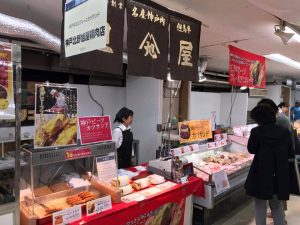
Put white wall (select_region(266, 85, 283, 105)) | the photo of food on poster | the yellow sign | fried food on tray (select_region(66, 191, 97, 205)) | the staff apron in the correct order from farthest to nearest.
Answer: white wall (select_region(266, 85, 283, 105)) < the staff apron < the yellow sign < fried food on tray (select_region(66, 191, 97, 205)) < the photo of food on poster

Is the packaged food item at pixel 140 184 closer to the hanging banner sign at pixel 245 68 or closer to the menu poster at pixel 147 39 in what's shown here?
the menu poster at pixel 147 39

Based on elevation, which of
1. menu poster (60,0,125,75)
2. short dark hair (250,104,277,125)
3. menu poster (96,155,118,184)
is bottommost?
menu poster (96,155,118,184)

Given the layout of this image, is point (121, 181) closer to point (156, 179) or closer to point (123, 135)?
point (156, 179)

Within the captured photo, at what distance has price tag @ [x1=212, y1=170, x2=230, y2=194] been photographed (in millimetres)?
3523

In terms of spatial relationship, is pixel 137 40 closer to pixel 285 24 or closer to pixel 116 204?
pixel 116 204

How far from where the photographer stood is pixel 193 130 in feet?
14.0

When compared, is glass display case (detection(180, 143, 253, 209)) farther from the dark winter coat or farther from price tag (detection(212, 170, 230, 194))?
the dark winter coat

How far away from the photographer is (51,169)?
254 cm

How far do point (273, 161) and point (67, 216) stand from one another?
7.87 ft

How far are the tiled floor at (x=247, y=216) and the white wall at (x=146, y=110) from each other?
1808mm

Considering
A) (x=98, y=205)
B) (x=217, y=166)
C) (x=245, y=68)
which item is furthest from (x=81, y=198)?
(x=245, y=68)

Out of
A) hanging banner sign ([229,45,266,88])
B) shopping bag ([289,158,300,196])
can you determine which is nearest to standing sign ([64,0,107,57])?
shopping bag ([289,158,300,196])

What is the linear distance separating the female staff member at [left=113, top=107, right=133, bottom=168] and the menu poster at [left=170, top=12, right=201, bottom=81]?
1.46 m

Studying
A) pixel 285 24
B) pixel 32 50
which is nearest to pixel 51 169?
pixel 32 50
